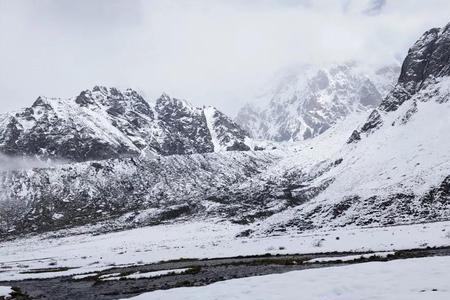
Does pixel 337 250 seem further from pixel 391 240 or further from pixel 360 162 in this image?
pixel 360 162

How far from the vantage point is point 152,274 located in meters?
56.3

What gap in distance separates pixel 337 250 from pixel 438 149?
301 ft

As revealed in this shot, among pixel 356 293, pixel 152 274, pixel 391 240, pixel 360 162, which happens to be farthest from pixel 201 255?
pixel 360 162

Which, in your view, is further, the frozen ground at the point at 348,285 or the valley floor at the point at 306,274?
the valley floor at the point at 306,274

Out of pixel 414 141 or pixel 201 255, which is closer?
pixel 201 255

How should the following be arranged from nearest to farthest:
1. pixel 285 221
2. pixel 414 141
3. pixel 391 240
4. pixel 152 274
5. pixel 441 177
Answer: pixel 152 274, pixel 391 240, pixel 441 177, pixel 285 221, pixel 414 141

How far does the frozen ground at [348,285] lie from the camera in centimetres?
2284

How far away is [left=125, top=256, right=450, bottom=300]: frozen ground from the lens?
2284 centimetres

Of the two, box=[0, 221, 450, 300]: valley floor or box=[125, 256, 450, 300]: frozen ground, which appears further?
box=[0, 221, 450, 300]: valley floor

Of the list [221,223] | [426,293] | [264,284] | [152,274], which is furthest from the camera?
[221,223]

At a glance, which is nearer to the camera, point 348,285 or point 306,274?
point 348,285

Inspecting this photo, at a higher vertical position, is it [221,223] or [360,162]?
[360,162]

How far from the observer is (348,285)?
25.2 meters

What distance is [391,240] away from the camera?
6084 cm
